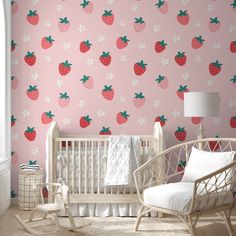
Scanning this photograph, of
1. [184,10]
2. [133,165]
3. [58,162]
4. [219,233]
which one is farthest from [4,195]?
[184,10]

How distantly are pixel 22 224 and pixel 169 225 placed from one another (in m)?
1.21

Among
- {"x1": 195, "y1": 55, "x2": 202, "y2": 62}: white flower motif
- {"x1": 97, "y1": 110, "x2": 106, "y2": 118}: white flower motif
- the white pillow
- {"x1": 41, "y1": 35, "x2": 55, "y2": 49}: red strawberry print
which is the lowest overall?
the white pillow

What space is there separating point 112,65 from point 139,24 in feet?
1.63

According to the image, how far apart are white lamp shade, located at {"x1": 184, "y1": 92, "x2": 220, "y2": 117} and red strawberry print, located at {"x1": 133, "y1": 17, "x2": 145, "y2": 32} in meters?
0.97

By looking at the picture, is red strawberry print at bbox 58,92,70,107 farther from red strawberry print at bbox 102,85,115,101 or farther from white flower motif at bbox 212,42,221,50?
white flower motif at bbox 212,42,221,50

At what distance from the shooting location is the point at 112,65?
4559 mm

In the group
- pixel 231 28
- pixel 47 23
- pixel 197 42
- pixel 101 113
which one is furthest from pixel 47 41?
pixel 231 28

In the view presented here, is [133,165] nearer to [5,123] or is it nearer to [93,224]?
[93,224]

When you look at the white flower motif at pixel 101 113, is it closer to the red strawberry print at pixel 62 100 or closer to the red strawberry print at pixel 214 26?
the red strawberry print at pixel 62 100

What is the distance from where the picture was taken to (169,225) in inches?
149

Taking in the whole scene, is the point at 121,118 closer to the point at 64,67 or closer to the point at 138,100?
the point at 138,100

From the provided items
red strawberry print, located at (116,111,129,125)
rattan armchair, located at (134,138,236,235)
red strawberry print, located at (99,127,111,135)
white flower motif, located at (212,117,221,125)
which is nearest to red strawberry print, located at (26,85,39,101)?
red strawberry print, located at (99,127,111,135)

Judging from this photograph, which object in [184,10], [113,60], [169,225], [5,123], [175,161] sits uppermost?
[184,10]

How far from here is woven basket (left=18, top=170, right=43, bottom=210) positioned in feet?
14.1
